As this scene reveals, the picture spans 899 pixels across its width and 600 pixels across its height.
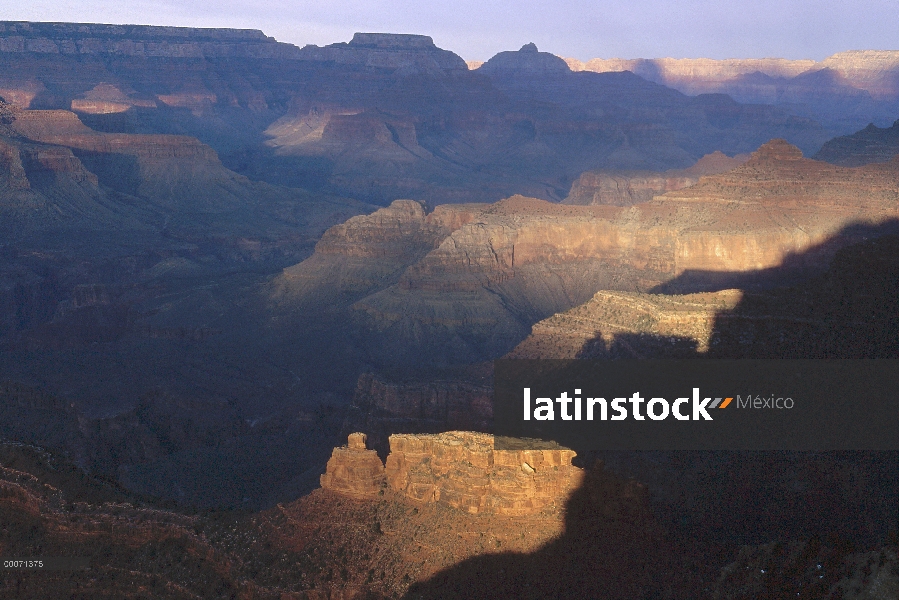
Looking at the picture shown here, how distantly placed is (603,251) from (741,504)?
178 feet

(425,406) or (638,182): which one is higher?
(638,182)

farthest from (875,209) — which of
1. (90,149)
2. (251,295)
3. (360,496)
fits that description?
(90,149)

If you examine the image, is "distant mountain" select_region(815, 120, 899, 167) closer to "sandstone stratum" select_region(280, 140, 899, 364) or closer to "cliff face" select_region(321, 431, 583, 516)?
"sandstone stratum" select_region(280, 140, 899, 364)

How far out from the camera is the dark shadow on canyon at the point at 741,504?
32.4 meters

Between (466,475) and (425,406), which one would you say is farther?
(425,406)

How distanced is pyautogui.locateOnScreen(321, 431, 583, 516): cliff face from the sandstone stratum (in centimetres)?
4734

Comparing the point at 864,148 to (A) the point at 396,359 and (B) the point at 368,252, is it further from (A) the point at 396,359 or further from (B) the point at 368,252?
(A) the point at 396,359

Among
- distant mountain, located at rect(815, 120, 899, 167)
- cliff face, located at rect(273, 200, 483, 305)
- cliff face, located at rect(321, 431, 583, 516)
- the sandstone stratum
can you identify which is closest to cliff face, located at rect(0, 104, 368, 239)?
cliff face, located at rect(273, 200, 483, 305)

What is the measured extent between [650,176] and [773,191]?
52.8 m
